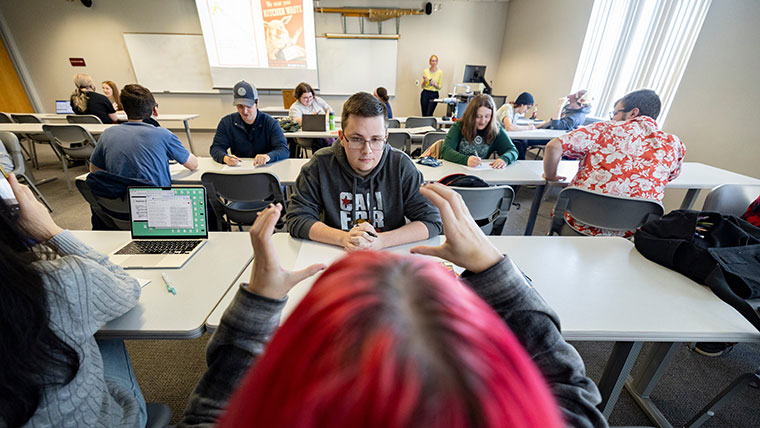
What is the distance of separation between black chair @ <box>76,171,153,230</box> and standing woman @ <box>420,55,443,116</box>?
255 inches

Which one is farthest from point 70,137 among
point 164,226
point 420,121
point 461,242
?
point 461,242

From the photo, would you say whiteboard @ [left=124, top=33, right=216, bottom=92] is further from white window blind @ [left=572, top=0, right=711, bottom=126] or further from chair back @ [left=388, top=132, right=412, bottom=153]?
white window blind @ [left=572, top=0, right=711, bottom=126]

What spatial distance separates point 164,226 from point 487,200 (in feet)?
5.14

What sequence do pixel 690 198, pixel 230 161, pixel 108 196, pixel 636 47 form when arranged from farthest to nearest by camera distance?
pixel 636 47, pixel 230 161, pixel 690 198, pixel 108 196

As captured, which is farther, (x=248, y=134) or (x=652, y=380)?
(x=248, y=134)

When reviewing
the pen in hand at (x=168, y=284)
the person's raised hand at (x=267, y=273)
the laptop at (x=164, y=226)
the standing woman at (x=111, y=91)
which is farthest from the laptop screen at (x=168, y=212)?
the standing woman at (x=111, y=91)

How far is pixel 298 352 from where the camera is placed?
0.21m

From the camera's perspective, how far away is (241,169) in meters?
2.43

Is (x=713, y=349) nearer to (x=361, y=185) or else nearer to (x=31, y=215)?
(x=361, y=185)

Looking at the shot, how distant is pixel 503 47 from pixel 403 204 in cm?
775

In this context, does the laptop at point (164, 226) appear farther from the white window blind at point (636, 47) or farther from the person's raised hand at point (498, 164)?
the white window blind at point (636, 47)

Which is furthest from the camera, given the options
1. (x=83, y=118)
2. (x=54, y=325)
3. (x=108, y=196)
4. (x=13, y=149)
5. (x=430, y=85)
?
(x=430, y=85)

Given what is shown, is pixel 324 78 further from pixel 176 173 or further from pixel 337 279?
pixel 337 279

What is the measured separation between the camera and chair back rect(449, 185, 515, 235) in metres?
1.59
